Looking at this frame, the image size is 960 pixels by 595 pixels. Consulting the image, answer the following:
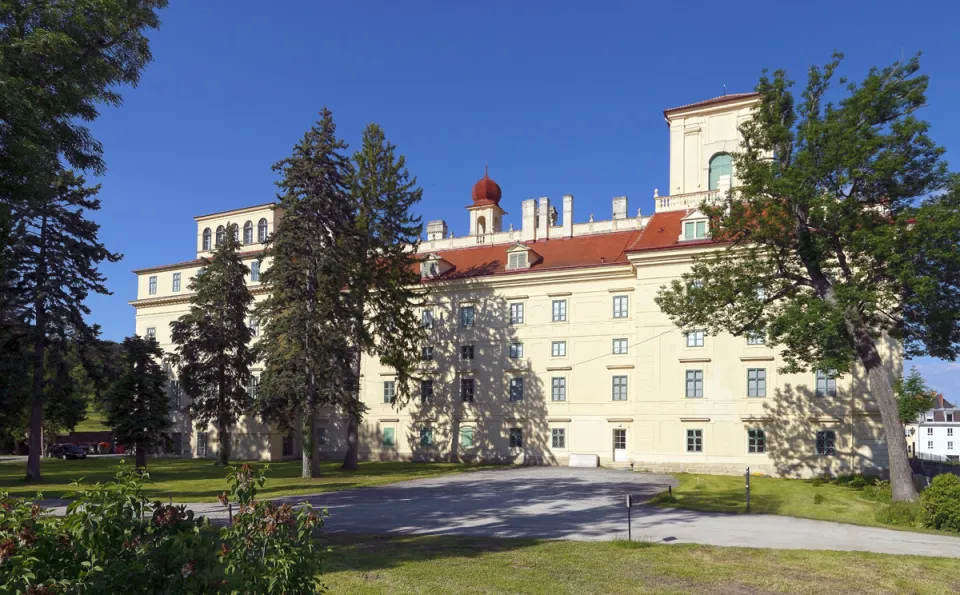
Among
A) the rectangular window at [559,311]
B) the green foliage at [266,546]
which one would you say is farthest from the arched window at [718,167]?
the green foliage at [266,546]

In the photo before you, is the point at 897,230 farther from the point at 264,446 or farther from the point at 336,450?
the point at 264,446

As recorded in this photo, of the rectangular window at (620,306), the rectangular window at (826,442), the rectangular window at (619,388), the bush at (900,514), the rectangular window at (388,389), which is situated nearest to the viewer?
the bush at (900,514)

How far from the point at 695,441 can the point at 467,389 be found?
15.6 meters

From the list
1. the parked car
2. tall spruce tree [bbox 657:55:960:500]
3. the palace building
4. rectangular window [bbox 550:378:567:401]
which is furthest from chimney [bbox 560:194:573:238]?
the parked car

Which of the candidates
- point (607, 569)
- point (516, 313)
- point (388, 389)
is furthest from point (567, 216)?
point (607, 569)

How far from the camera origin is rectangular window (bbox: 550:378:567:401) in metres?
43.6

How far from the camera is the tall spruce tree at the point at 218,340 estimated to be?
1651 inches

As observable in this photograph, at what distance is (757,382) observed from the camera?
122 ft

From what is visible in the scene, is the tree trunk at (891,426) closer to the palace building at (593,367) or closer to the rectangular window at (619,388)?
the palace building at (593,367)

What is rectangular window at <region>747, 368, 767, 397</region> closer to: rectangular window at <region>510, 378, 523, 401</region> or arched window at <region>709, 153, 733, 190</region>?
arched window at <region>709, 153, 733, 190</region>

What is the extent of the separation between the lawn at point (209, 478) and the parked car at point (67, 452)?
364 inches

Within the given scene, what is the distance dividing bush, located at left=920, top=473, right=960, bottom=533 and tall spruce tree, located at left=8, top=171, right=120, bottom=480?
3566 centimetres

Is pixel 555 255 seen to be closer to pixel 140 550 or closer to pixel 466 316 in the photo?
pixel 466 316

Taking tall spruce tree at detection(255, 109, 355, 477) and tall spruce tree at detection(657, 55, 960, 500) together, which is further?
tall spruce tree at detection(255, 109, 355, 477)
